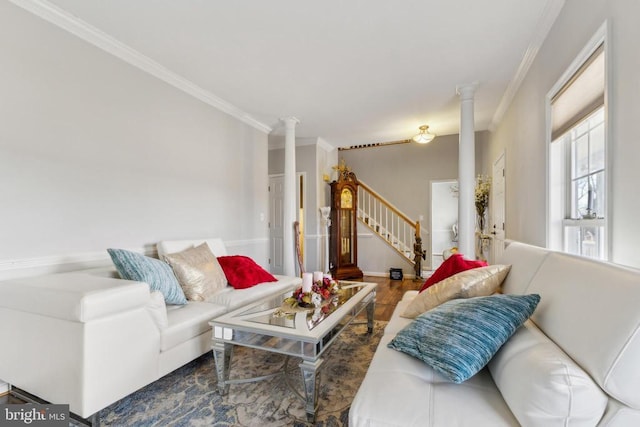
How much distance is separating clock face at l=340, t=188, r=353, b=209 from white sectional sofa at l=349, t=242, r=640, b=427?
4475 millimetres

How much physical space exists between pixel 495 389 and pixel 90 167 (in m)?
2.95

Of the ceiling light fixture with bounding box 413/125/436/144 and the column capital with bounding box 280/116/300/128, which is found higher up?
the column capital with bounding box 280/116/300/128

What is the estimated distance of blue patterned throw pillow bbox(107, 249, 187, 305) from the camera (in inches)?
77.4

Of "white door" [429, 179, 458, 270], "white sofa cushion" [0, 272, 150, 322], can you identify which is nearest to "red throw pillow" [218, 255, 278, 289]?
"white sofa cushion" [0, 272, 150, 322]

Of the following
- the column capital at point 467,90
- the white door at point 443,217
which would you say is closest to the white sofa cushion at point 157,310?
the column capital at point 467,90

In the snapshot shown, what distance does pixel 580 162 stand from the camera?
1.88 meters

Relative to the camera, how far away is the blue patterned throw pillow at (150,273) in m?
1.97

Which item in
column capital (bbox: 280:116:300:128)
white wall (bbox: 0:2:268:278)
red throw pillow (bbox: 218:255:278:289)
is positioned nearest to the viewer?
white wall (bbox: 0:2:268:278)

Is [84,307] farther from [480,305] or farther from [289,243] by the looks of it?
[289,243]

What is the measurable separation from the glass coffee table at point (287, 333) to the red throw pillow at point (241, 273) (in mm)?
720

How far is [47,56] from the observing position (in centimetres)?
211

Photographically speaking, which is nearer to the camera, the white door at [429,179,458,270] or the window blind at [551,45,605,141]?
the window blind at [551,45,605,141]

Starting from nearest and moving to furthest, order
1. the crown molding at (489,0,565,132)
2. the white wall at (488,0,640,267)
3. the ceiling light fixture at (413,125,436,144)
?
the white wall at (488,0,640,267) < the crown molding at (489,0,565,132) < the ceiling light fixture at (413,125,436,144)

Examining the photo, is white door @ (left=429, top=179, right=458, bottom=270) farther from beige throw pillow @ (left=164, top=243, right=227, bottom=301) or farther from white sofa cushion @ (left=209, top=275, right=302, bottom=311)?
beige throw pillow @ (left=164, top=243, right=227, bottom=301)
